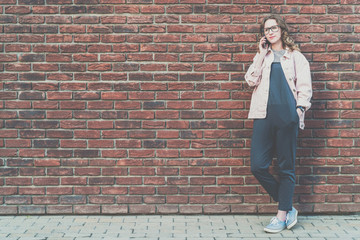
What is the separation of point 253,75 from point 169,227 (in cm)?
173

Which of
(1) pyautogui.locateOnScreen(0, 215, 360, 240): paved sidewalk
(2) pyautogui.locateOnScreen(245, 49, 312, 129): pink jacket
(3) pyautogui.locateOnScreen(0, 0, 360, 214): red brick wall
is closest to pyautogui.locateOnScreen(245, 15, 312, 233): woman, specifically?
(2) pyautogui.locateOnScreen(245, 49, 312, 129): pink jacket

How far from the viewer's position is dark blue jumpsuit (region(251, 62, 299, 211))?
4168 mm

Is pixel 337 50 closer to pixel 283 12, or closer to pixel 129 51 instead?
pixel 283 12

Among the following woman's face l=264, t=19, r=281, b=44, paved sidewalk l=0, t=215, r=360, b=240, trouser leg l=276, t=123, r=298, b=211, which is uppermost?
woman's face l=264, t=19, r=281, b=44

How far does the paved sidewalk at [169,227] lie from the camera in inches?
161

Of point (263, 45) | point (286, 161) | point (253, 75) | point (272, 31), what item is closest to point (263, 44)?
point (263, 45)

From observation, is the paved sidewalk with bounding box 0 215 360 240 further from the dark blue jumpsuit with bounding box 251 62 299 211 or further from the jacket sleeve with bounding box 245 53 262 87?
the jacket sleeve with bounding box 245 53 262 87

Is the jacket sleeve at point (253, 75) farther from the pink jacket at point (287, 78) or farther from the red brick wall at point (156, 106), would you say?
the red brick wall at point (156, 106)

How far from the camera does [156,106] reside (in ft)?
15.4

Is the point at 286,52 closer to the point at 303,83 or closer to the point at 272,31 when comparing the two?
the point at 272,31

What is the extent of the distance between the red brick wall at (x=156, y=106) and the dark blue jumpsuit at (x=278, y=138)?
43 centimetres

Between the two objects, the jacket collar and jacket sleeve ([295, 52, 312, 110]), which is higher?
the jacket collar

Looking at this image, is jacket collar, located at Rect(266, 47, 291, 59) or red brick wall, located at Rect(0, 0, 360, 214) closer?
jacket collar, located at Rect(266, 47, 291, 59)

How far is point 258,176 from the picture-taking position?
4352 millimetres
